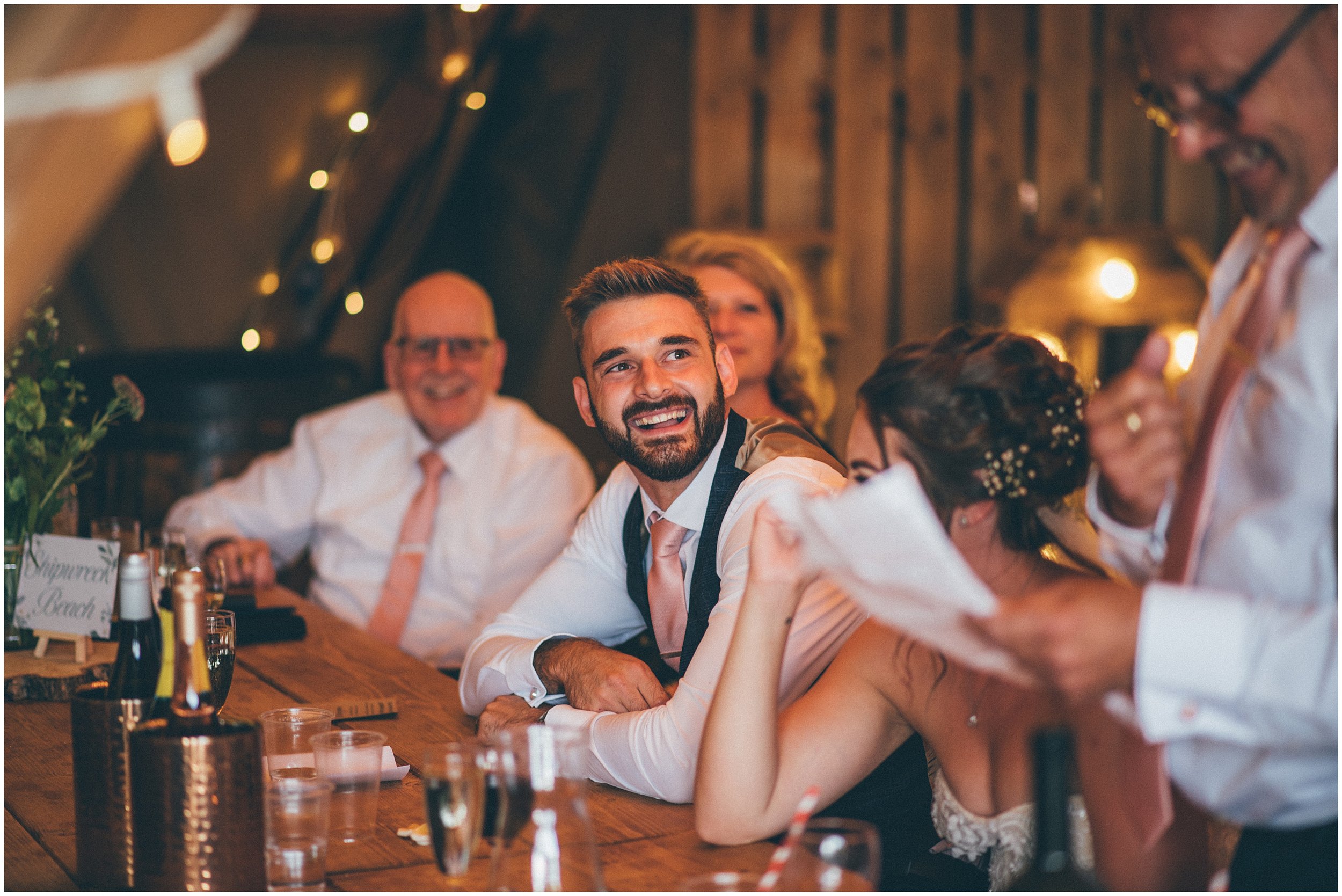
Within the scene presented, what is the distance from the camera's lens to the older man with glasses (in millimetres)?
3490

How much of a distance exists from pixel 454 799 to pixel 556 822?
12 centimetres

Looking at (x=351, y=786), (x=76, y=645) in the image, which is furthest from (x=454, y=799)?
(x=76, y=645)

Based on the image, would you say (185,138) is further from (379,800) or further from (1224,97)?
(1224,97)

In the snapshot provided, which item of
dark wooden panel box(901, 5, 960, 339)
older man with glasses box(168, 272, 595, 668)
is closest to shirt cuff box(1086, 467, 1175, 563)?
older man with glasses box(168, 272, 595, 668)

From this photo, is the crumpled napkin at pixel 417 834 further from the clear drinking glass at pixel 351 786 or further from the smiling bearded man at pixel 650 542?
the smiling bearded man at pixel 650 542

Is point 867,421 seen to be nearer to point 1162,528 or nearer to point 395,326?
point 1162,528

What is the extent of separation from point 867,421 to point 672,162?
305cm

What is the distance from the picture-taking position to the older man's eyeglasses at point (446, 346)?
11.7 ft

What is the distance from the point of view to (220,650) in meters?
1.72

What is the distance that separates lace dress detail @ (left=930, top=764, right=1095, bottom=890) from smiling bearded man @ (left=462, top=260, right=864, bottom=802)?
0.32 metres

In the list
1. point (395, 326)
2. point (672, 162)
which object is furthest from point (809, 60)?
point (395, 326)

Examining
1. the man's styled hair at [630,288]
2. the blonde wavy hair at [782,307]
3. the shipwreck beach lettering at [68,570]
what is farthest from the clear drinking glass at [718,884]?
the blonde wavy hair at [782,307]

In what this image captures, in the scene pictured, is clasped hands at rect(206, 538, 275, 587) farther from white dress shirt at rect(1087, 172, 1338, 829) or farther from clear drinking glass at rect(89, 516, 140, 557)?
white dress shirt at rect(1087, 172, 1338, 829)

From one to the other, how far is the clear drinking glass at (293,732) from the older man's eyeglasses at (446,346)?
198cm
